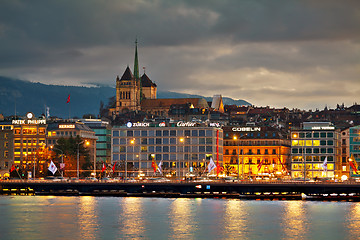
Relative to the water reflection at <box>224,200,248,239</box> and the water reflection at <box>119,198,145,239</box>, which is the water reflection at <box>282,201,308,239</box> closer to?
the water reflection at <box>224,200,248,239</box>

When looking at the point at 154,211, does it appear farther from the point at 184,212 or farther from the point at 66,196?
the point at 66,196

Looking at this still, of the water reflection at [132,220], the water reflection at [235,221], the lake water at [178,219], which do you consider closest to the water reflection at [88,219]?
the lake water at [178,219]

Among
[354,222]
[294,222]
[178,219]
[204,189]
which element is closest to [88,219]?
[178,219]

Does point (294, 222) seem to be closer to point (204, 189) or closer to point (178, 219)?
point (178, 219)

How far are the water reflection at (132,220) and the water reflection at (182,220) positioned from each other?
15.2 ft

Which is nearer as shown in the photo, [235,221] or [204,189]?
[235,221]

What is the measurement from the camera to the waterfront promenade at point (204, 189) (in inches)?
6914

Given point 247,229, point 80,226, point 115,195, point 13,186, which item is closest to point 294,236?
point 247,229

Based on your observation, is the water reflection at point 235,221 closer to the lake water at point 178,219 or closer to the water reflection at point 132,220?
the lake water at point 178,219

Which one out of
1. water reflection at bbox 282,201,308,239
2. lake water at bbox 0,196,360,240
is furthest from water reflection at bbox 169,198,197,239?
water reflection at bbox 282,201,308,239

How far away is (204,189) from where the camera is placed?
185125 millimetres

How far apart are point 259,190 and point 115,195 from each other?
33820 millimetres

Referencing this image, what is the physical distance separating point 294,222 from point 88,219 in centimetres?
3220

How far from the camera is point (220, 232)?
11975cm
